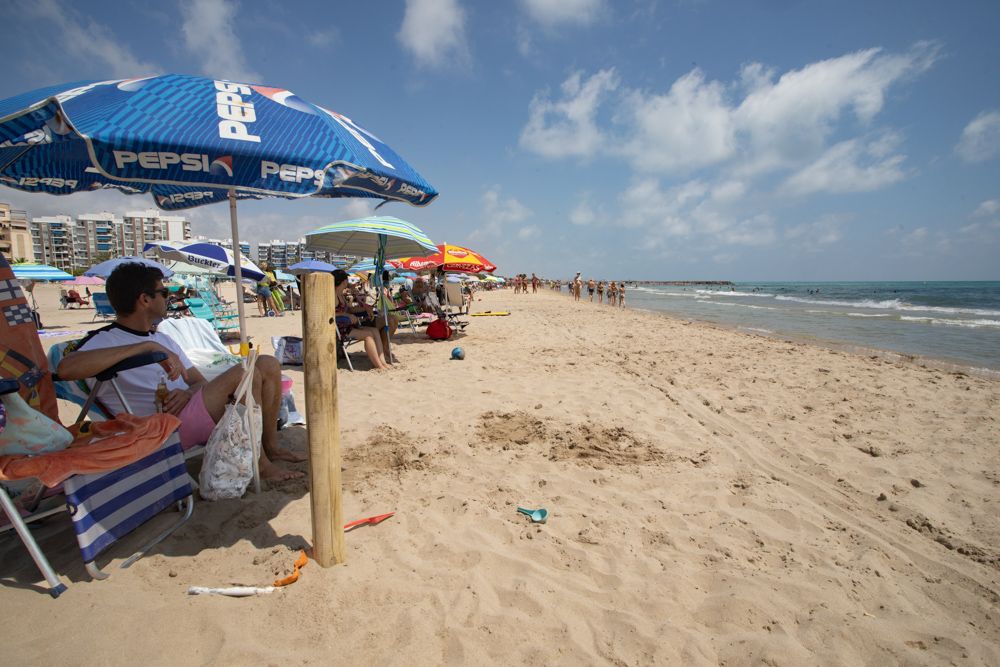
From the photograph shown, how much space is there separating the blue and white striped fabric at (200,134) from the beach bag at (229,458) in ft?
3.93

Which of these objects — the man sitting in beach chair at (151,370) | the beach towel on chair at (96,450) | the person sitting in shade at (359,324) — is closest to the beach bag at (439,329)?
the person sitting in shade at (359,324)

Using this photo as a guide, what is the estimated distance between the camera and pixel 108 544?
2.00 metres

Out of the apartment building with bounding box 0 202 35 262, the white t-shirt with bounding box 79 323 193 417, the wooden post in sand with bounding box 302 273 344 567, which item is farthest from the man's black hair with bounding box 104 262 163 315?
the apartment building with bounding box 0 202 35 262

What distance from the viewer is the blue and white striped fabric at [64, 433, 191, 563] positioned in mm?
1857

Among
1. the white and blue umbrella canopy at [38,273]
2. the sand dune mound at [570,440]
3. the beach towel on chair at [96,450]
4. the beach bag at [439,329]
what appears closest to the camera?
the beach towel on chair at [96,450]

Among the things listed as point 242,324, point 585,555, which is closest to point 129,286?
point 242,324

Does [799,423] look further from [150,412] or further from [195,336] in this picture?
[195,336]

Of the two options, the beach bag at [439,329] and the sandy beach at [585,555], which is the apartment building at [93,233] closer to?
the beach bag at [439,329]

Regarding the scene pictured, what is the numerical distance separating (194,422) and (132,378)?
0.42 m

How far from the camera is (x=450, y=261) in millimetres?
11148

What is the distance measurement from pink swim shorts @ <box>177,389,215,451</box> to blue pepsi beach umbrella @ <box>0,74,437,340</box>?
119cm

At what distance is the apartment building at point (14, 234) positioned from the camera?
2119 inches

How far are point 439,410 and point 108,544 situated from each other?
2817 millimetres

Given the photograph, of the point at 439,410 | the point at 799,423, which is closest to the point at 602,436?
the point at 439,410
